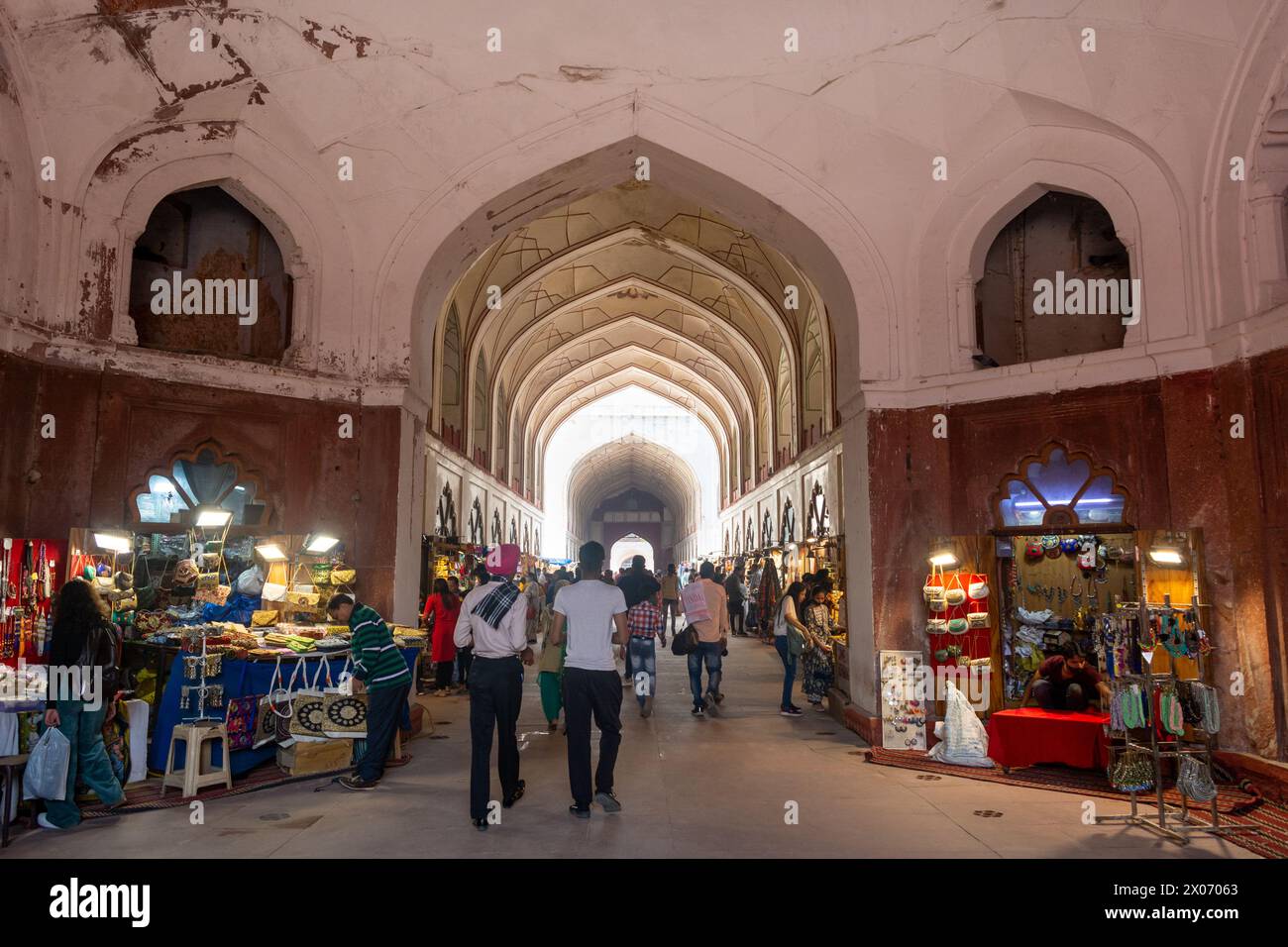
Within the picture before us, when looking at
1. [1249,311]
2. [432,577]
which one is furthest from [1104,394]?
[432,577]

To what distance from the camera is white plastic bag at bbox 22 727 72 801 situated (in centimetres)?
422

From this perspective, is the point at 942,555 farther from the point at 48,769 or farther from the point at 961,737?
the point at 48,769

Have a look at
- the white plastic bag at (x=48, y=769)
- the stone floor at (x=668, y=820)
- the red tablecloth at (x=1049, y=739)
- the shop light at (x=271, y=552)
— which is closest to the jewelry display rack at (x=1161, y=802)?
the stone floor at (x=668, y=820)

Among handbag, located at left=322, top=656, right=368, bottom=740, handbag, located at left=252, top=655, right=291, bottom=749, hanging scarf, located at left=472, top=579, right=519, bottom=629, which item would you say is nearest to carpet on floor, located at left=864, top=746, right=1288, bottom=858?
hanging scarf, located at left=472, top=579, right=519, bottom=629

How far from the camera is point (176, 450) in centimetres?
624

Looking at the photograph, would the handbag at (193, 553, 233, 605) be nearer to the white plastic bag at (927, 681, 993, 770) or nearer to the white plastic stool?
the white plastic stool

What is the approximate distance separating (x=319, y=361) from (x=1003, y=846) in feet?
18.5

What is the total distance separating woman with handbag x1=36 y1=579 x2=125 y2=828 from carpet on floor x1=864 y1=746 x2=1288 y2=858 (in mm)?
4747

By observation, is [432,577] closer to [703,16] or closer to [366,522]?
[366,522]

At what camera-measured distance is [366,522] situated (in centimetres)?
664

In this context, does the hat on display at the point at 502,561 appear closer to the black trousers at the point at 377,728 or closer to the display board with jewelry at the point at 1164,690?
the black trousers at the point at 377,728

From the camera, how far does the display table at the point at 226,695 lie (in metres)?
5.17

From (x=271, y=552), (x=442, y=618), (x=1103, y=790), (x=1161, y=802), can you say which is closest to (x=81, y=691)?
(x=271, y=552)

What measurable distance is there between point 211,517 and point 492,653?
124 inches
